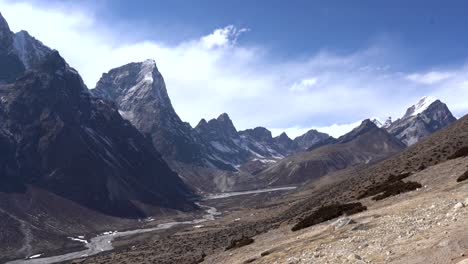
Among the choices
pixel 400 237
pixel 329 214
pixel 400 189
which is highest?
pixel 400 189

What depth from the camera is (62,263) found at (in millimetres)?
150375

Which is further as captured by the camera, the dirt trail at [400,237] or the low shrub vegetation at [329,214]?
the low shrub vegetation at [329,214]

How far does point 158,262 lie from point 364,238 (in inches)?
2345

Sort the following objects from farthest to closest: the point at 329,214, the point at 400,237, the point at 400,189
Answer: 1. the point at 400,189
2. the point at 329,214
3. the point at 400,237

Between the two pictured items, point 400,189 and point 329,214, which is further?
point 400,189

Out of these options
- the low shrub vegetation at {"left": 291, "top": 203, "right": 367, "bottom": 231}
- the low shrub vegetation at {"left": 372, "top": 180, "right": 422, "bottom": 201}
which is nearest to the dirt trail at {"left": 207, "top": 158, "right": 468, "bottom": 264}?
the low shrub vegetation at {"left": 372, "top": 180, "right": 422, "bottom": 201}

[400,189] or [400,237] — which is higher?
[400,189]

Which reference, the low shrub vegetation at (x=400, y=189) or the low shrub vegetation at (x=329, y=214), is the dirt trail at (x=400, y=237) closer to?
the low shrub vegetation at (x=400, y=189)

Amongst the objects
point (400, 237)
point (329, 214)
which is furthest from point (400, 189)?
point (400, 237)

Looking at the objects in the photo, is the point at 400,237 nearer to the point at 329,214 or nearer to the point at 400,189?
the point at 329,214

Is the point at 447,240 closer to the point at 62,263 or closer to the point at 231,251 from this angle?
the point at 231,251

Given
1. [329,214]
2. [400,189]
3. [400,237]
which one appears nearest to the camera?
[400,237]

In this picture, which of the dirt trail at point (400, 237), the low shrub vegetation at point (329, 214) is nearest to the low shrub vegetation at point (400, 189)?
the low shrub vegetation at point (329, 214)

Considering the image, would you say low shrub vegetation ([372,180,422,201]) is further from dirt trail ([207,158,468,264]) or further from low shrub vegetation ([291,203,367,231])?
dirt trail ([207,158,468,264])
